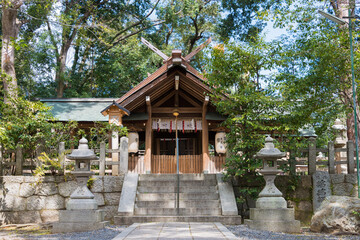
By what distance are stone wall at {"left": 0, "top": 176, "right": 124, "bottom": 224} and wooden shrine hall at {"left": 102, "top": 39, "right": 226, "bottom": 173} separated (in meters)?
2.43

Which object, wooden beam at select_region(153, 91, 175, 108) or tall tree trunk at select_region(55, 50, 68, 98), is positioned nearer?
wooden beam at select_region(153, 91, 175, 108)

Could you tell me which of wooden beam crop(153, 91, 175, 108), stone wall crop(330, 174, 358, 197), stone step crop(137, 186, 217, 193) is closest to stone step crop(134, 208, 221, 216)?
stone step crop(137, 186, 217, 193)

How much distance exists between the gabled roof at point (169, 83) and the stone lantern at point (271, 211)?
428cm

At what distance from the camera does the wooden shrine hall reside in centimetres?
1212

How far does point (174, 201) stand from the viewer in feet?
30.0

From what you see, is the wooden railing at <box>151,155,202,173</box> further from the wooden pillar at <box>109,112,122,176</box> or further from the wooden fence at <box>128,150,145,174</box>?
the wooden pillar at <box>109,112,122,176</box>

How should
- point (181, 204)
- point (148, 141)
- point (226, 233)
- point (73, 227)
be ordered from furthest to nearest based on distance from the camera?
1. point (148, 141)
2. point (181, 204)
3. point (73, 227)
4. point (226, 233)

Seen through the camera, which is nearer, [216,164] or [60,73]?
[216,164]

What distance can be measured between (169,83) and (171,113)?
132 cm

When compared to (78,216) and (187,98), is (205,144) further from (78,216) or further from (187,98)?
(78,216)

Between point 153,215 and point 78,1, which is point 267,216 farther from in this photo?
point 78,1

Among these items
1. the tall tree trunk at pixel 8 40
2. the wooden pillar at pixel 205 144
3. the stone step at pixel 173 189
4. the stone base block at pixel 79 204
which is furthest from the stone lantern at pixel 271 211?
the tall tree trunk at pixel 8 40

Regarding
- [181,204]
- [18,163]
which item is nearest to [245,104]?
[181,204]

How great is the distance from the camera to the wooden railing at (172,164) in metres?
12.5
